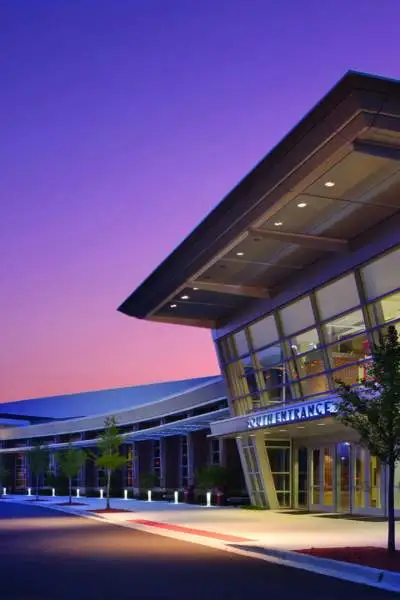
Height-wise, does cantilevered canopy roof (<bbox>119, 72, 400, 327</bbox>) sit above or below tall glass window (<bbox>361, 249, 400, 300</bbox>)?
above

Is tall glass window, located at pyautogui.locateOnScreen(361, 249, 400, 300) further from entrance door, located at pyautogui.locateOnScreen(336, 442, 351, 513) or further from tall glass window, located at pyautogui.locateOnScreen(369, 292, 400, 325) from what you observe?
entrance door, located at pyautogui.locateOnScreen(336, 442, 351, 513)

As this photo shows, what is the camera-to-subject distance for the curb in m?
13.7

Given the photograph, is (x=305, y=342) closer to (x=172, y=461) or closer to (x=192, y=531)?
(x=192, y=531)

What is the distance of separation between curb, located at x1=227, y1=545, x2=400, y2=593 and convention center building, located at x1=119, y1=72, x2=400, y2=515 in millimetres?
9060

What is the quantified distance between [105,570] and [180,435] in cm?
4486

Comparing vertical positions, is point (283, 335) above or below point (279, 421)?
above

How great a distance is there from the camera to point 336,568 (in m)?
15.5

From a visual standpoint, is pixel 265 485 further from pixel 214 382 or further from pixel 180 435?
pixel 180 435

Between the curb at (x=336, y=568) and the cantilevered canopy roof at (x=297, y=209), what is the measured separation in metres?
9.05

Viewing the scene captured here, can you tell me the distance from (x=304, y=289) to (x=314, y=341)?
216 cm

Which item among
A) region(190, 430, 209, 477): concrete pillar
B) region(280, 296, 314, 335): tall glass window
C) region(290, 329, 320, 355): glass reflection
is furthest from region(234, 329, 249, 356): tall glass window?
region(190, 430, 209, 477): concrete pillar

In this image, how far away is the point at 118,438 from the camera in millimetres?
46906

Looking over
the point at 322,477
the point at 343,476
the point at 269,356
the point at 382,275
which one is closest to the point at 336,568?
the point at 382,275

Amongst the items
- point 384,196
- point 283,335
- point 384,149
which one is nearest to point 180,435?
point 283,335
